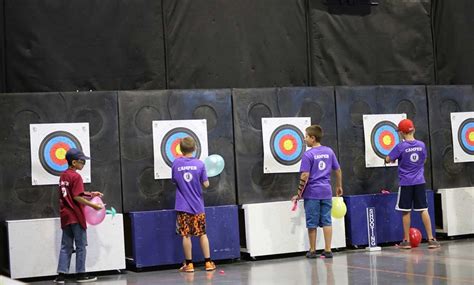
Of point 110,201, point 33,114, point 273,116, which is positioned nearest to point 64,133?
point 33,114

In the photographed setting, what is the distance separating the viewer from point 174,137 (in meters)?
8.98

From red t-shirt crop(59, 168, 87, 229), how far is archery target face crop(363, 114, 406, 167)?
3976 mm

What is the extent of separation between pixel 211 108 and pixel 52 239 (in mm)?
2440

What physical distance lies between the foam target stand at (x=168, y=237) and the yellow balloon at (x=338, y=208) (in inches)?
46.6

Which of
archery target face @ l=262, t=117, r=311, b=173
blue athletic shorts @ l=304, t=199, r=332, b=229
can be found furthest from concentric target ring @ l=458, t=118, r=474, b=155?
blue athletic shorts @ l=304, t=199, r=332, b=229

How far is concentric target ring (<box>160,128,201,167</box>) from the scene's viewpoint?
8922 millimetres

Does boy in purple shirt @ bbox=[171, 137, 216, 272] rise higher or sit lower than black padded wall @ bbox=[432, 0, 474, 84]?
lower

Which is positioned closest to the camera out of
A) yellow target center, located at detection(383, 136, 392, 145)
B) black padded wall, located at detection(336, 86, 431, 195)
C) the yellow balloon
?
the yellow balloon

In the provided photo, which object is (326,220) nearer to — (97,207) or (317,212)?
(317,212)

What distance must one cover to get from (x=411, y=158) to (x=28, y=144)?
15.0ft

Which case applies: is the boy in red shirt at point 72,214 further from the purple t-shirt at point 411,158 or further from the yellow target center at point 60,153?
the purple t-shirt at point 411,158

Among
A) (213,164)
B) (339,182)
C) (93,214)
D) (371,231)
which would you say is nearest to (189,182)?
(213,164)

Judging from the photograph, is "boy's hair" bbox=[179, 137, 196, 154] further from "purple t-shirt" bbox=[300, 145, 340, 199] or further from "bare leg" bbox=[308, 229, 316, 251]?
"bare leg" bbox=[308, 229, 316, 251]

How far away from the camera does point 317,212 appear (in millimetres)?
8844
